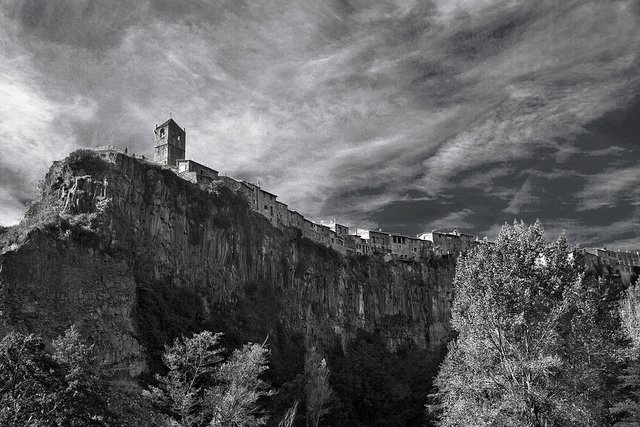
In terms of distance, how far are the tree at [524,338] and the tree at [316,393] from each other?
27188 mm

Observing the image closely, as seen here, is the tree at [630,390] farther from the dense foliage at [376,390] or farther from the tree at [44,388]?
the tree at [44,388]

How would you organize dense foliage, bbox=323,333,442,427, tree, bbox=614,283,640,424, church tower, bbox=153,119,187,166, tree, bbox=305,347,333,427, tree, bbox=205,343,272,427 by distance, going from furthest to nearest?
church tower, bbox=153,119,187,166
dense foliage, bbox=323,333,442,427
tree, bbox=305,347,333,427
tree, bbox=614,283,640,424
tree, bbox=205,343,272,427

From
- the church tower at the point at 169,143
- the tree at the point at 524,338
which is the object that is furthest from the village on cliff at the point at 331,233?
the tree at the point at 524,338

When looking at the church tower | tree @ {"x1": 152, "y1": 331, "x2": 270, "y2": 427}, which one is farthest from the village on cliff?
tree @ {"x1": 152, "y1": 331, "x2": 270, "y2": 427}

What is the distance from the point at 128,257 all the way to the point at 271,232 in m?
29.7

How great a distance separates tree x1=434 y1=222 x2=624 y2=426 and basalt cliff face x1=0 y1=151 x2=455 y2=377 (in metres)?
32.4

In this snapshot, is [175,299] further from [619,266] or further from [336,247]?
[619,266]

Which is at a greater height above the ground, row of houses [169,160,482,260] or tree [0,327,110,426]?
row of houses [169,160,482,260]

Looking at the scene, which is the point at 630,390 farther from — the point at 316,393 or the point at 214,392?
the point at 214,392

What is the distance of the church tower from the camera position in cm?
9444

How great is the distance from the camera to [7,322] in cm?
4819

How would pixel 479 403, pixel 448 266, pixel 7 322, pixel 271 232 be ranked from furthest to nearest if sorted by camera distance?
pixel 448 266 → pixel 271 232 → pixel 7 322 → pixel 479 403

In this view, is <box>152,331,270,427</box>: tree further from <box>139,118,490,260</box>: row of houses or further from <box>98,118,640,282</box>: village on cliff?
<box>139,118,490,260</box>: row of houses

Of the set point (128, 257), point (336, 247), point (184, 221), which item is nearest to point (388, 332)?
point (336, 247)
